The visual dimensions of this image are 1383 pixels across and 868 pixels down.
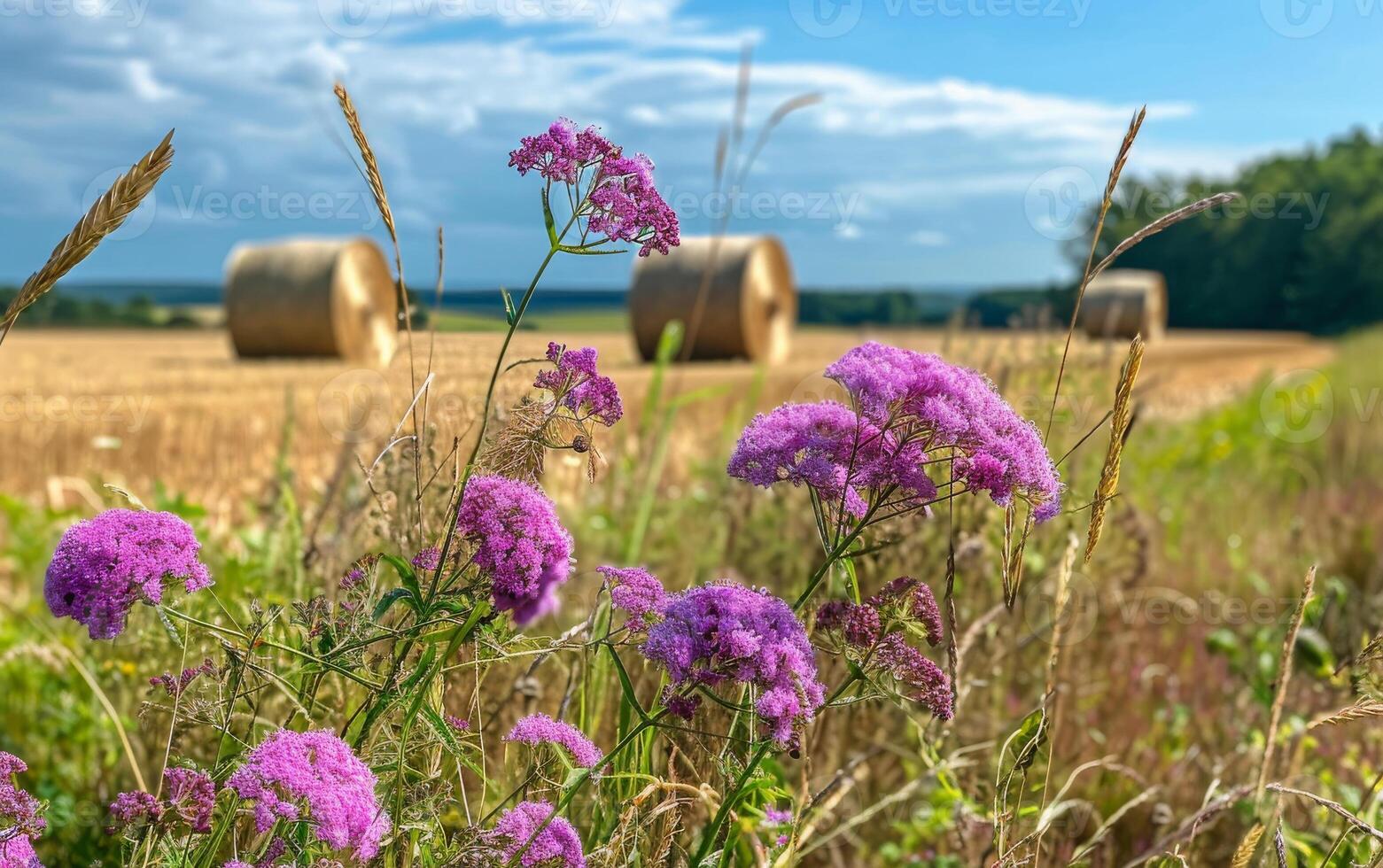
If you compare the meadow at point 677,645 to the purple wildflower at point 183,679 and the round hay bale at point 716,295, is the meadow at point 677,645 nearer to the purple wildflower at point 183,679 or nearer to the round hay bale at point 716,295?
the purple wildflower at point 183,679

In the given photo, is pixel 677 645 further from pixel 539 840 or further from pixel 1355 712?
pixel 1355 712

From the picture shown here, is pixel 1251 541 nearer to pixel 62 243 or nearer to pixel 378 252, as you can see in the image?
pixel 62 243

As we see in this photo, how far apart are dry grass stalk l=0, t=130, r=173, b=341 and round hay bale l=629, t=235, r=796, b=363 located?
13691mm

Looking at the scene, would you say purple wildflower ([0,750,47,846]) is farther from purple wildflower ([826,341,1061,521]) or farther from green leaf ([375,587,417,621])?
purple wildflower ([826,341,1061,521])

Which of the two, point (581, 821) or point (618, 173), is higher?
point (618, 173)

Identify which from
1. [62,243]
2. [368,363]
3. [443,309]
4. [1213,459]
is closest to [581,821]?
[443,309]

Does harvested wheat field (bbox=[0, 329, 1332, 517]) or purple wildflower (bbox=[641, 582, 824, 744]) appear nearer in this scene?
purple wildflower (bbox=[641, 582, 824, 744])

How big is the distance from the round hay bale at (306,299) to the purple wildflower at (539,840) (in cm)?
1374

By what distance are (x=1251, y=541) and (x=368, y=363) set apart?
11.8 metres

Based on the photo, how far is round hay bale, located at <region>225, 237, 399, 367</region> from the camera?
1470cm

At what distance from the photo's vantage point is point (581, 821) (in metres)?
1.63

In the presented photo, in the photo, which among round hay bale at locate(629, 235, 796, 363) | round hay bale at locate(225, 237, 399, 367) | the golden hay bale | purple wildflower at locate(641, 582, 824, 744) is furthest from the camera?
the golden hay bale

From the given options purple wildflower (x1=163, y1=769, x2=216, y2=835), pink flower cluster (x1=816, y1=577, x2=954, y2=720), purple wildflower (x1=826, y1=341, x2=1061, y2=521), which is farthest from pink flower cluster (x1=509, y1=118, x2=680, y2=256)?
purple wildflower (x1=163, y1=769, x2=216, y2=835)

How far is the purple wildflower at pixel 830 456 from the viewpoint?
4.18 ft
